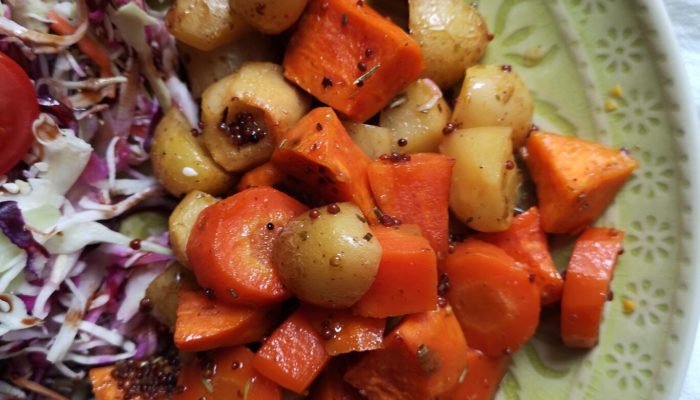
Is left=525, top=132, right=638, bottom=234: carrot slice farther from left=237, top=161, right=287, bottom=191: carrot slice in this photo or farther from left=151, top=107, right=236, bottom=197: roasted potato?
left=151, top=107, right=236, bottom=197: roasted potato

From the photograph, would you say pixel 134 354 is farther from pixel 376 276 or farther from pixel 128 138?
pixel 376 276

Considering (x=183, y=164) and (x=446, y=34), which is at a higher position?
(x=446, y=34)

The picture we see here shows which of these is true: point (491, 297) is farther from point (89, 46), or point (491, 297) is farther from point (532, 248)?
point (89, 46)

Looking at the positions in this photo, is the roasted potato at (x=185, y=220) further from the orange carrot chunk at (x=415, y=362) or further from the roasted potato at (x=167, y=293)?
the orange carrot chunk at (x=415, y=362)

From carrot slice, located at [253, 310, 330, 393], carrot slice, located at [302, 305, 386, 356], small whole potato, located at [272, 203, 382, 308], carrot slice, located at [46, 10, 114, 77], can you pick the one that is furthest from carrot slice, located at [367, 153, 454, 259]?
carrot slice, located at [46, 10, 114, 77]

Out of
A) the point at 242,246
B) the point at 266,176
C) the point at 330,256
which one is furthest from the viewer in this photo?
the point at 266,176

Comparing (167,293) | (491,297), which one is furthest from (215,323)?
(491,297)

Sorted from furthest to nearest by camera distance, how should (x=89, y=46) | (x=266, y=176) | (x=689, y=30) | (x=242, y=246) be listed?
1. (x=689, y=30)
2. (x=89, y=46)
3. (x=266, y=176)
4. (x=242, y=246)
